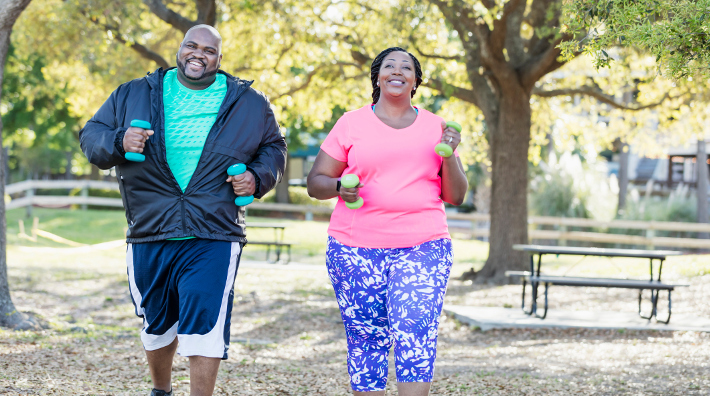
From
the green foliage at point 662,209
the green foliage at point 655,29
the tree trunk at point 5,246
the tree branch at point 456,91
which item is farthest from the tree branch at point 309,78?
the green foliage at point 662,209

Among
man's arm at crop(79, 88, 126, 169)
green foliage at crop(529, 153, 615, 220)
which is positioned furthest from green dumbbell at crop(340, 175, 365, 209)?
green foliage at crop(529, 153, 615, 220)

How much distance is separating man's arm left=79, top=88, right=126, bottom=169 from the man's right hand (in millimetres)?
69

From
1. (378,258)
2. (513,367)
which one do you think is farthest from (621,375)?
(378,258)

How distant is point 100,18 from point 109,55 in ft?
6.11

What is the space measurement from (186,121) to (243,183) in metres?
0.42

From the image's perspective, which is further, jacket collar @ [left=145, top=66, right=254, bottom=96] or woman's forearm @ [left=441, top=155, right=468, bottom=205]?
jacket collar @ [left=145, top=66, right=254, bottom=96]

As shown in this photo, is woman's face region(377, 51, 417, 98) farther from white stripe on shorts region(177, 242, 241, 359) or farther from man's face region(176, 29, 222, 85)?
white stripe on shorts region(177, 242, 241, 359)

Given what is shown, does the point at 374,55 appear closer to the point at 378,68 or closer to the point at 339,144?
the point at 378,68

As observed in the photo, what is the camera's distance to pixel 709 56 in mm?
3641

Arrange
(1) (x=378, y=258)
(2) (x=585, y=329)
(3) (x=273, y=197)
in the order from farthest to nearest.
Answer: (3) (x=273, y=197)
(2) (x=585, y=329)
(1) (x=378, y=258)

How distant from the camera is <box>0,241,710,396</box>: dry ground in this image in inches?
190

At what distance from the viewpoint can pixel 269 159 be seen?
350 cm

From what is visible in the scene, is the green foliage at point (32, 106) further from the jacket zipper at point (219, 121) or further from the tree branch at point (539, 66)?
the jacket zipper at point (219, 121)

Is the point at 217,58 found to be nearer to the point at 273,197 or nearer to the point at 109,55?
the point at 109,55
